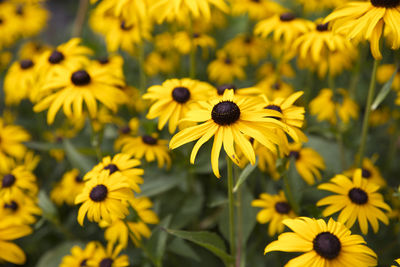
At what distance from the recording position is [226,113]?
0.93 m

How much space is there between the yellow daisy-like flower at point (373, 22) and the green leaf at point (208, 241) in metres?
0.71

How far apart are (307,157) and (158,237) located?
2.11 ft

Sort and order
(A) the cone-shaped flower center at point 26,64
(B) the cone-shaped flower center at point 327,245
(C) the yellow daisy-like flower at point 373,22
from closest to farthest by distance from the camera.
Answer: (B) the cone-shaped flower center at point 327,245 < (C) the yellow daisy-like flower at point 373,22 < (A) the cone-shaped flower center at point 26,64

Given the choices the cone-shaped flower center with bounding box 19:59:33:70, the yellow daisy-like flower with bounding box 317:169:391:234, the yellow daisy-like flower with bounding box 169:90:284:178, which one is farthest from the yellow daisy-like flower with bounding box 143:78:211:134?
the cone-shaped flower center with bounding box 19:59:33:70

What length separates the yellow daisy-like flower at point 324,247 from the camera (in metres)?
0.80

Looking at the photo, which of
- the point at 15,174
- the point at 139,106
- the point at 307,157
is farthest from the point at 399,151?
the point at 15,174

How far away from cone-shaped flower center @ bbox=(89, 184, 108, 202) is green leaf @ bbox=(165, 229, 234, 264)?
21 centimetres

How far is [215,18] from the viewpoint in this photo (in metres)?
2.09

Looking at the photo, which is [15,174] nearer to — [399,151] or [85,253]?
[85,253]

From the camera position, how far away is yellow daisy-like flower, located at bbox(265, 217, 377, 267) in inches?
31.4

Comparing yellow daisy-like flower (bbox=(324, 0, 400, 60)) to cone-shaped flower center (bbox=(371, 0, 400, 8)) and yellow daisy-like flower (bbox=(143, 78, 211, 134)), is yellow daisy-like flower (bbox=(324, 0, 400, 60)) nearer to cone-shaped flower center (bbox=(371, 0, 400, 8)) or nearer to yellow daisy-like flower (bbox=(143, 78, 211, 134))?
cone-shaped flower center (bbox=(371, 0, 400, 8))

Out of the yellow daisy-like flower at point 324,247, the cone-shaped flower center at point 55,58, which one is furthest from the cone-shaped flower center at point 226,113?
the cone-shaped flower center at point 55,58

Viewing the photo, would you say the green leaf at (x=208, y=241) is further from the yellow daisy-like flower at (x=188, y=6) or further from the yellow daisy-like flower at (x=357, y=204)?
the yellow daisy-like flower at (x=188, y=6)

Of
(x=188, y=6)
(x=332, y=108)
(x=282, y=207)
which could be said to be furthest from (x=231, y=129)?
(x=332, y=108)
